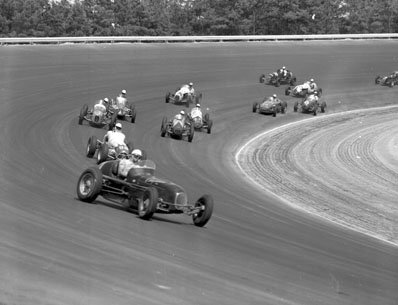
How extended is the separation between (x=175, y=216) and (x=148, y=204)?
1.92m

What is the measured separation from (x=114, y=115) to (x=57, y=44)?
78.8 ft

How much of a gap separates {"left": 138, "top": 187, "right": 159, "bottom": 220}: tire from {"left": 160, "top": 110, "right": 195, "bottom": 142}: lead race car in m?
13.6

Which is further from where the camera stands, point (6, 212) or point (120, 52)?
point (120, 52)

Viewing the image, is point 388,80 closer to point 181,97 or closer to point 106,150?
point 181,97

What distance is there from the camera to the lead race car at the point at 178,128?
30.1m

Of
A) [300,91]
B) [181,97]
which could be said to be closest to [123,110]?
[181,97]

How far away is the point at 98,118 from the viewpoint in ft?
95.0

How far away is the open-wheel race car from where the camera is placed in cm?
2895

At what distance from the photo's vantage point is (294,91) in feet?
153

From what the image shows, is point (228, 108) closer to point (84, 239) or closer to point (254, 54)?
point (254, 54)

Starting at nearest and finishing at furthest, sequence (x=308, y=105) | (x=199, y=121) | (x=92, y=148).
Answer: (x=92, y=148)
(x=199, y=121)
(x=308, y=105)

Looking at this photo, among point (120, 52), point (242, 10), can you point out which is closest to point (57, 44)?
point (120, 52)

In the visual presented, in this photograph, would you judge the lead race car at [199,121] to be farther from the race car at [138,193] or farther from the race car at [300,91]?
the race car at [138,193]

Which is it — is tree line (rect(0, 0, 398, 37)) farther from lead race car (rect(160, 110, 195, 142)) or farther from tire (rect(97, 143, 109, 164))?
tire (rect(97, 143, 109, 164))
